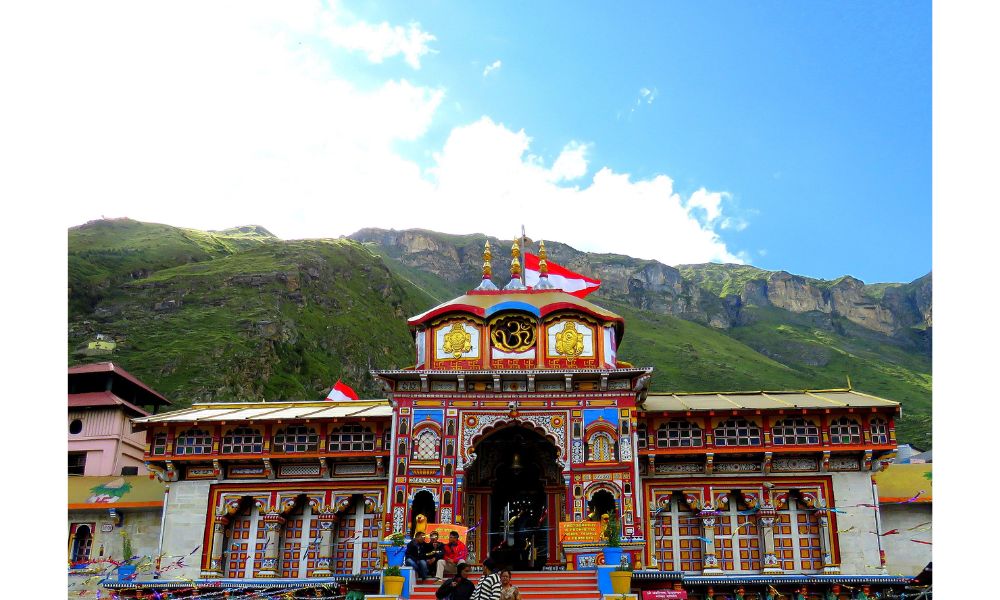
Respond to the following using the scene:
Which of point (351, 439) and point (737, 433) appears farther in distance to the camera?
point (351, 439)

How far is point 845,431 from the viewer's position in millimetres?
26938

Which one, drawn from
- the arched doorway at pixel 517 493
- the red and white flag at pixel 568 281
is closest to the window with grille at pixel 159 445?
the arched doorway at pixel 517 493

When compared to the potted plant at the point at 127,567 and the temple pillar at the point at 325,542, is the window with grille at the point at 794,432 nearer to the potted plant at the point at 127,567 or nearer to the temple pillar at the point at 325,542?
the temple pillar at the point at 325,542

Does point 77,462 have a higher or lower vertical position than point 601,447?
lower

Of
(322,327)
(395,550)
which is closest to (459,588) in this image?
(395,550)

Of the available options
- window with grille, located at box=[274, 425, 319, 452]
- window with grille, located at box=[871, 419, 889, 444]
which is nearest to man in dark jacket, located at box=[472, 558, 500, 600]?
window with grille, located at box=[274, 425, 319, 452]

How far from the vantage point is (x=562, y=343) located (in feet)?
87.8

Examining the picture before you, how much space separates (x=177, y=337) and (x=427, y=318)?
64259mm

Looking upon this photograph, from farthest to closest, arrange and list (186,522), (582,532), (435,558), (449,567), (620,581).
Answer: (186,522), (582,532), (435,558), (449,567), (620,581)

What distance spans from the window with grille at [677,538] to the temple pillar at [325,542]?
1153cm

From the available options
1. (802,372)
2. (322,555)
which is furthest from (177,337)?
(802,372)

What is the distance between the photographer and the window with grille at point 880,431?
1051 inches

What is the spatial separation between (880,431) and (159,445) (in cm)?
2606

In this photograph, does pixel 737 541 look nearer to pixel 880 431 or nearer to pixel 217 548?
pixel 880 431
